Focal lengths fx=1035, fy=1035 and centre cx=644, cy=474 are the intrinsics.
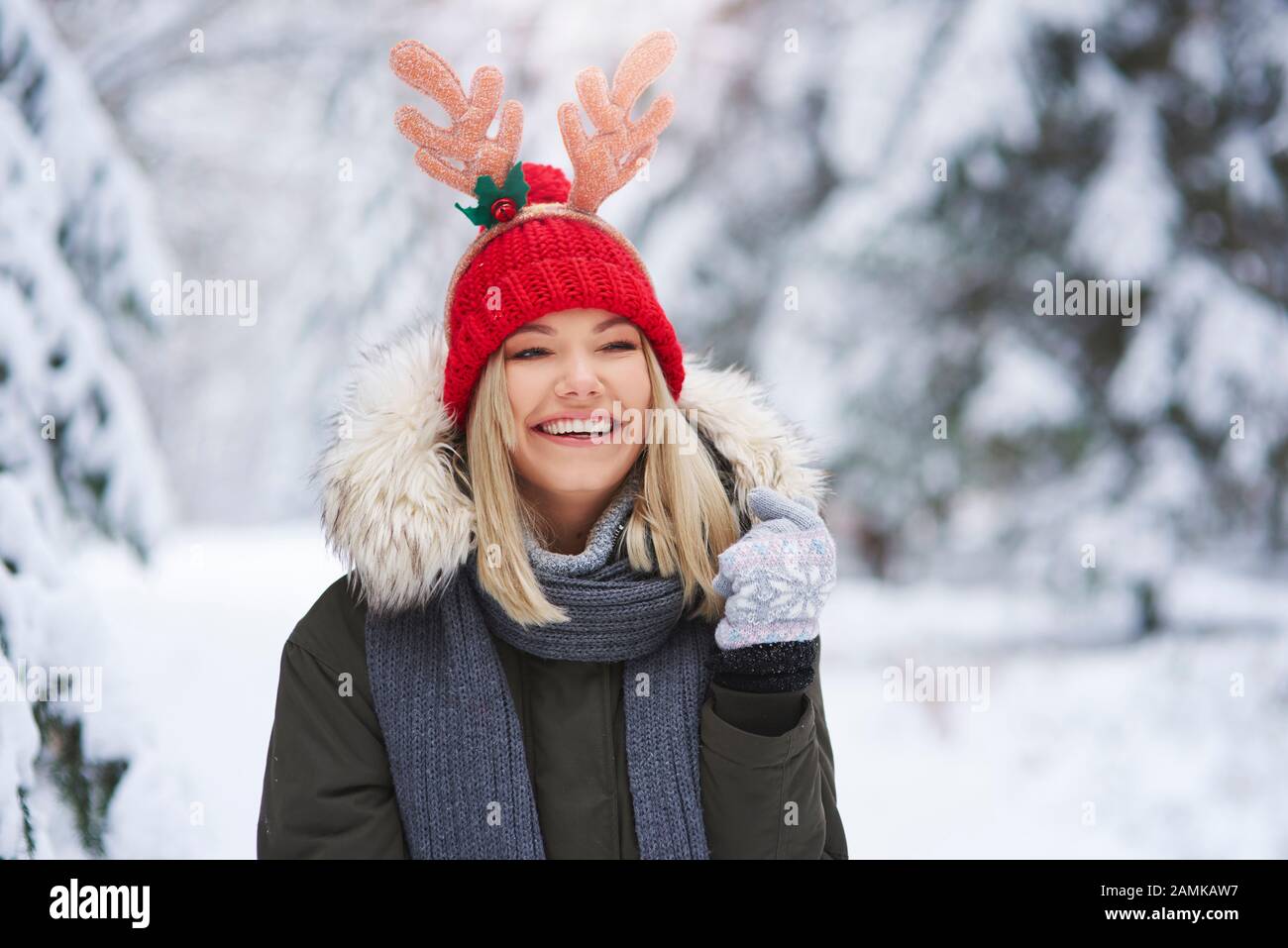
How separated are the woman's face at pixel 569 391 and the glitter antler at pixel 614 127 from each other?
29 centimetres

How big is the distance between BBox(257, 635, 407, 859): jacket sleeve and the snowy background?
1381 millimetres

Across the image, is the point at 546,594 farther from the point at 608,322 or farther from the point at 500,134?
the point at 500,134

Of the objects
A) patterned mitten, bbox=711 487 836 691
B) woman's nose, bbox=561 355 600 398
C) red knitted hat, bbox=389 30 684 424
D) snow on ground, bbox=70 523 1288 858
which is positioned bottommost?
snow on ground, bbox=70 523 1288 858

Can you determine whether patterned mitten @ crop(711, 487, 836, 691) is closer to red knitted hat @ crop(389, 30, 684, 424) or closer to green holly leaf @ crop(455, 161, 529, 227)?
red knitted hat @ crop(389, 30, 684, 424)

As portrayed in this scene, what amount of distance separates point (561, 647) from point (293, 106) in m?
9.83

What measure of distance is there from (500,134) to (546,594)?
2.93 feet

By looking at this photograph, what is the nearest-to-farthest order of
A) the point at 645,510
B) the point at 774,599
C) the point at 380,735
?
the point at 774,599
the point at 380,735
the point at 645,510

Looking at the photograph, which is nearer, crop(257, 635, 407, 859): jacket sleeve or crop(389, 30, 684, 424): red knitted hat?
crop(257, 635, 407, 859): jacket sleeve

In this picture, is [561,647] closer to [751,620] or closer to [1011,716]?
[751,620]

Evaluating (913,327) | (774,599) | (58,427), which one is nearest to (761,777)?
(774,599)

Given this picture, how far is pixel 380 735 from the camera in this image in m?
1.84

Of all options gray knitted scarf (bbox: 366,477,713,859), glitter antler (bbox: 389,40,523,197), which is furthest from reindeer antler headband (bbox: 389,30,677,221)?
gray knitted scarf (bbox: 366,477,713,859)

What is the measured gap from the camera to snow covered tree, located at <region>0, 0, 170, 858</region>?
2.20 m

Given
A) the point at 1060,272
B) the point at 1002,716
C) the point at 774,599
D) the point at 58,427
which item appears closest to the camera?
the point at 774,599
